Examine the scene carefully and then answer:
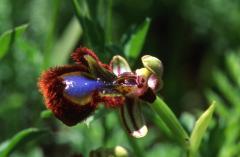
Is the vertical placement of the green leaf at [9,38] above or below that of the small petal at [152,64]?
above

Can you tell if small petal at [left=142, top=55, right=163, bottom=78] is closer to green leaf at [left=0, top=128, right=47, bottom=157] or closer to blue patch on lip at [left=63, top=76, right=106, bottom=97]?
blue patch on lip at [left=63, top=76, right=106, bottom=97]

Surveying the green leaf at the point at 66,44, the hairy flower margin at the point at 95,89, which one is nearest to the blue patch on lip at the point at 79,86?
the hairy flower margin at the point at 95,89

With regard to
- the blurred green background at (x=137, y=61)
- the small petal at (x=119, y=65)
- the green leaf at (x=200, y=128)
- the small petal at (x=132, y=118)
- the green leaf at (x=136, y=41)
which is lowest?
the blurred green background at (x=137, y=61)

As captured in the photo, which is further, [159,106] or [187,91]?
[187,91]

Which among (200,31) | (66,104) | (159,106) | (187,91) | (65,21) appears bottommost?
(187,91)

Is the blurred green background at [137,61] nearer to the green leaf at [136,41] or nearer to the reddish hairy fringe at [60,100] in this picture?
the green leaf at [136,41]

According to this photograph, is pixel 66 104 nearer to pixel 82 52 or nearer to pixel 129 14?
pixel 82 52

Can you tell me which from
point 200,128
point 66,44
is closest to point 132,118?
point 200,128

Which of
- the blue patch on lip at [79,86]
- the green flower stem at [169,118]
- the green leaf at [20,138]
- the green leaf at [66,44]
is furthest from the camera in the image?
the green leaf at [66,44]

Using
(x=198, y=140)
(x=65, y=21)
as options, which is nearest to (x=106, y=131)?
(x=198, y=140)
